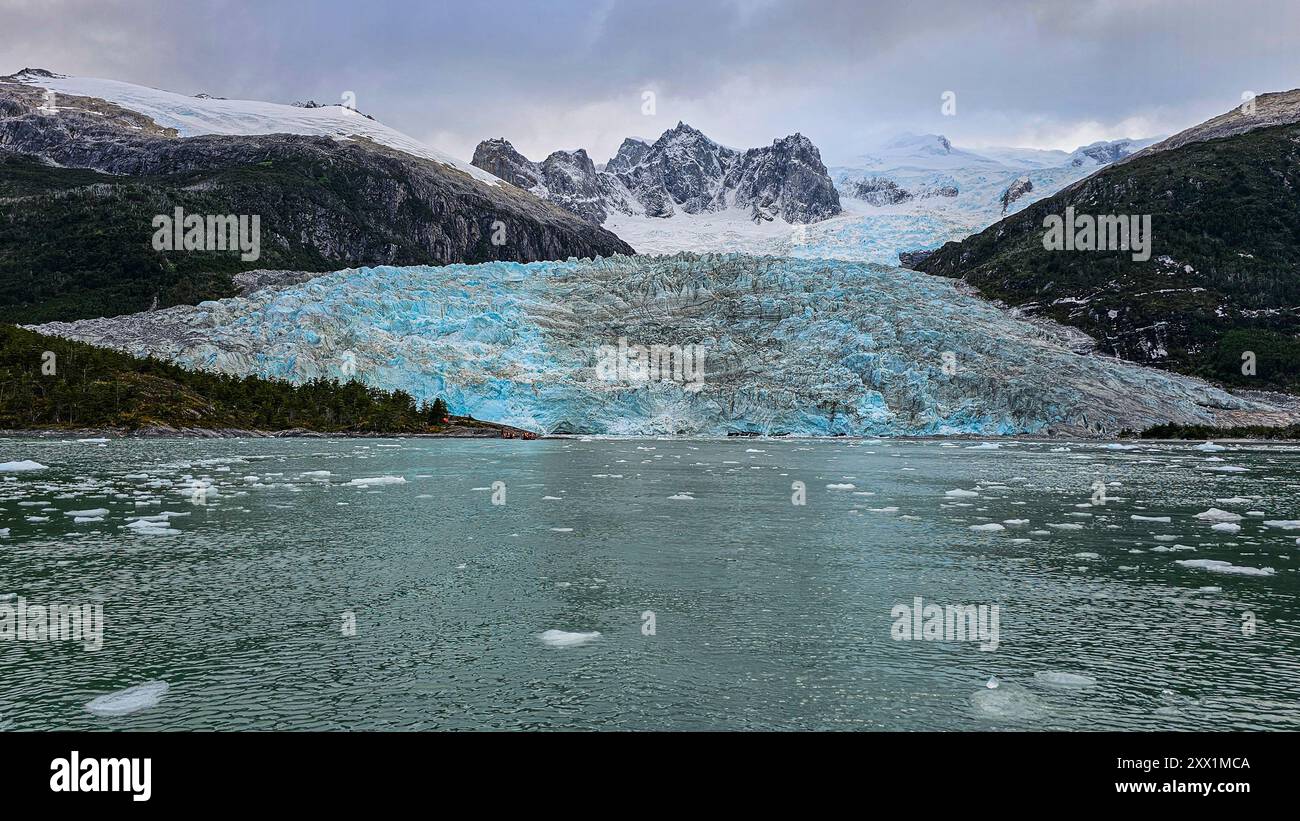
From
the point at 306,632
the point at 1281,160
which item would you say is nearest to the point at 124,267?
the point at 306,632

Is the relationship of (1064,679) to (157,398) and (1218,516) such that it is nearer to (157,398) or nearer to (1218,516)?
(1218,516)

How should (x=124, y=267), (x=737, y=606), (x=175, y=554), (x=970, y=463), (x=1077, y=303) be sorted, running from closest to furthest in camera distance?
(x=737, y=606) < (x=175, y=554) < (x=970, y=463) < (x=1077, y=303) < (x=124, y=267)

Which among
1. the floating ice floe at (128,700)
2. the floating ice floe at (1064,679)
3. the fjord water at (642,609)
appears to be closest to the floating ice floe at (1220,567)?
the fjord water at (642,609)

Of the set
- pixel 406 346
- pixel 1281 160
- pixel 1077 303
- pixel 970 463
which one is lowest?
pixel 970 463

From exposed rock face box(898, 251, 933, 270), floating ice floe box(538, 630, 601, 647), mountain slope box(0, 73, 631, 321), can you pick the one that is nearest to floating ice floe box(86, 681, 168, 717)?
floating ice floe box(538, 630, 601, 647)

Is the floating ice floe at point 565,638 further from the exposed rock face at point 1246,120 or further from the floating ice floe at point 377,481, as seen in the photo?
the exposed rock face at point 1246,120

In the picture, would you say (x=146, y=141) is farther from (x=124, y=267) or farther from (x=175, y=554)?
(x=175, y=554)

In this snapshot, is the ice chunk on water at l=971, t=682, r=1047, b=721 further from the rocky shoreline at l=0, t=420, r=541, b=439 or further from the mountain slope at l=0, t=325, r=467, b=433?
the mountain slope at l=0, t=325, r=467, b=433
